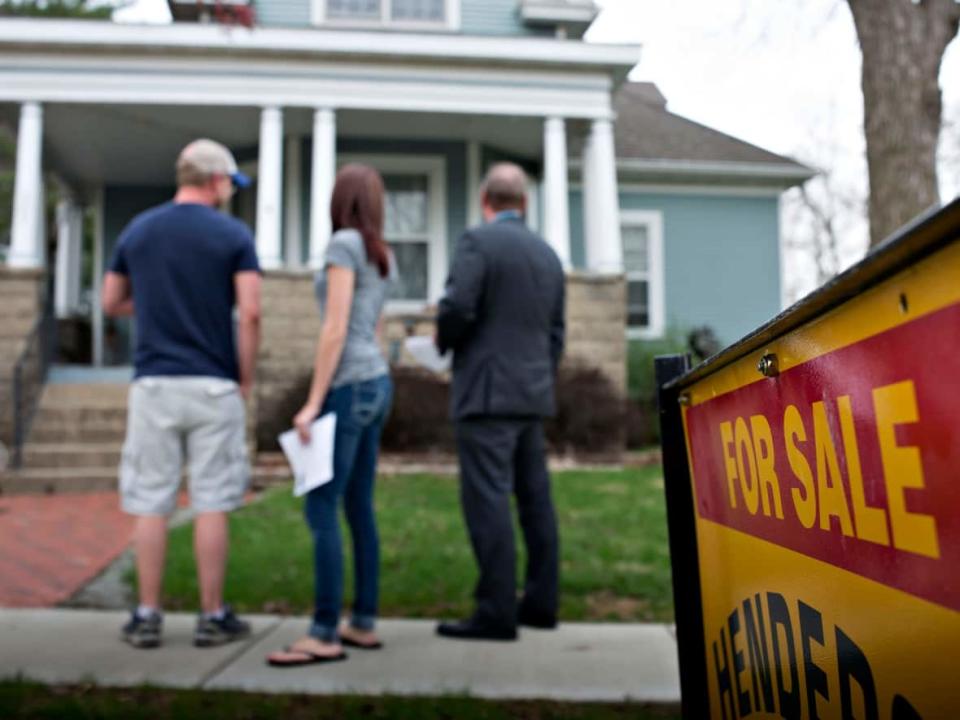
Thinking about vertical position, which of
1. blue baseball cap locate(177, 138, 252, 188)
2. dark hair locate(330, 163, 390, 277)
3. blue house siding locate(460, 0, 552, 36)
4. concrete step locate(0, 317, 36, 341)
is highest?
blue house siding locate(460, 0, 552, 36)

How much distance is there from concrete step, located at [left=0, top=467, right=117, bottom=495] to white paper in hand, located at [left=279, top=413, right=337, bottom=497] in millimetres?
6340

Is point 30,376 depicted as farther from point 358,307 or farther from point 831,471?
point 831,471

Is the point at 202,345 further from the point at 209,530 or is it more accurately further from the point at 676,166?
the point at 676,166

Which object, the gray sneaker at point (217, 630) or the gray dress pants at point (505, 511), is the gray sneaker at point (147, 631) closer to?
the gray sneaker at point (217, 630)

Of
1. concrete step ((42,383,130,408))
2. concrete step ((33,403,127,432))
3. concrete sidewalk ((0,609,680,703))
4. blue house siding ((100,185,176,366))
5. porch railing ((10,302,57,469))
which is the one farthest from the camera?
blue house siding ((100,185,176,366))

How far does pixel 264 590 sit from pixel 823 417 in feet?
13.3

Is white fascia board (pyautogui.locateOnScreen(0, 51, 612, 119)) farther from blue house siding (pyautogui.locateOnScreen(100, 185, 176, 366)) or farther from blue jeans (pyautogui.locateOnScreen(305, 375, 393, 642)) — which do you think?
blue jeans (pyautogui.locateOnScreen(305, 375, 393, 642))

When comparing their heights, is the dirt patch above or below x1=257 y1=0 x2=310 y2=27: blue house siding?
below

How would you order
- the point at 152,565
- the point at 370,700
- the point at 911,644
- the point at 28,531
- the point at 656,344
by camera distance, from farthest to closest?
the point at 656,344 → the point at 28,531 → the point at 152,565 → the point at 370,700 → the point at 911,644

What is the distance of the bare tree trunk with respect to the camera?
4184 mm

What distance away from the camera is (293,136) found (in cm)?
1279

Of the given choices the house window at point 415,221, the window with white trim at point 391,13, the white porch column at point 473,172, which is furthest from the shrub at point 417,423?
the window with white trim at point 391,13

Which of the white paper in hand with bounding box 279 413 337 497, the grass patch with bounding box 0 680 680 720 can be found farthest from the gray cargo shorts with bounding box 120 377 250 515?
the grass patch with bounding box 0 680 680 720

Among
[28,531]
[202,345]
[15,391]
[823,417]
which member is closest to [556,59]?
[15,391]
